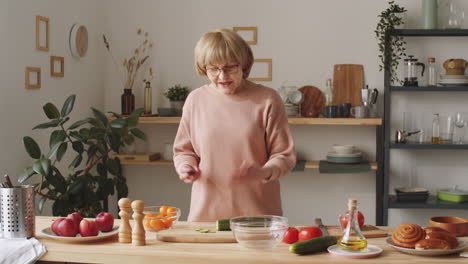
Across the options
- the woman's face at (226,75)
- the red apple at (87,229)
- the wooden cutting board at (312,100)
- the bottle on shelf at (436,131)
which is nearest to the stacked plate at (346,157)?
the wooden cutting board at (312,100)

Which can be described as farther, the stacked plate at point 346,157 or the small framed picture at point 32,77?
the stacked plate at point 346,157

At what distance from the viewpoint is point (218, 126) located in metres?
2.31

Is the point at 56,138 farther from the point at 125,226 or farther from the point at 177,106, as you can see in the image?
the point at 125,226

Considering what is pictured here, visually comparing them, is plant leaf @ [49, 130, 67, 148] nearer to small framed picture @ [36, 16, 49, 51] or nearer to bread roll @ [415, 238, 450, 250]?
small framed picture @ [36, 16, 49, 51]

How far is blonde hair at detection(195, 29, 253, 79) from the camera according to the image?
2.16m

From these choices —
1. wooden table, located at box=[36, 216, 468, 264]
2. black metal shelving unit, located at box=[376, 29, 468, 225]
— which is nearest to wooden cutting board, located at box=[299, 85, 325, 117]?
black metal shelving unit, located at box=[376, 29, 468, 225]

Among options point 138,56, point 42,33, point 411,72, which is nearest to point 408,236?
point 411,72

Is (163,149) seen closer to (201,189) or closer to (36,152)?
(36,152)

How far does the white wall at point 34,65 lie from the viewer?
3.55 m

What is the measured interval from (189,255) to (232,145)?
1.95 feet

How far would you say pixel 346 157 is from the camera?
4.36 m

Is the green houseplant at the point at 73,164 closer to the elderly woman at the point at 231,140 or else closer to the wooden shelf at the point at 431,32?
the elderly woman at the point at 231,140

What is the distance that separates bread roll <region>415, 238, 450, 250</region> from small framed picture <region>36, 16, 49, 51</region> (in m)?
2.85

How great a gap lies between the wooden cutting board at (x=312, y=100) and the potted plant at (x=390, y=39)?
49 centimetres
